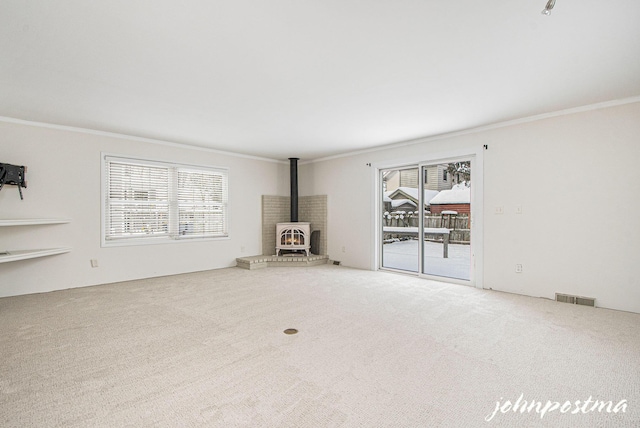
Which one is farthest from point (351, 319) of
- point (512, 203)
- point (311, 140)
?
point (311, 140)

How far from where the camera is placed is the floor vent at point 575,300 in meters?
3.53

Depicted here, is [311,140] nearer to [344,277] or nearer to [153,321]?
[344,277]

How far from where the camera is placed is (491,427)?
1.55m

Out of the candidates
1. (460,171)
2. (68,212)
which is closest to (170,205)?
(68,212)

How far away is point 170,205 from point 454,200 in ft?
16.1

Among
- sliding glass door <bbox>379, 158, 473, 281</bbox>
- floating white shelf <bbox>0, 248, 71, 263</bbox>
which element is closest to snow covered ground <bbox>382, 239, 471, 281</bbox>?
sliding glass door <bbox>379, 158, 473, 281</bbox>

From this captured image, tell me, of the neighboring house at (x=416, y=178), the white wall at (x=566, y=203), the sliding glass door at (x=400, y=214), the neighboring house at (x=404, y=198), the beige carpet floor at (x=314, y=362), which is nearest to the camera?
the beige carpet floor at (x=314, y=362)

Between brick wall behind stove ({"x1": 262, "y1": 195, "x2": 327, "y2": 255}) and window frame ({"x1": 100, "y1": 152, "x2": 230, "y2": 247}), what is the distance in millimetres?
913

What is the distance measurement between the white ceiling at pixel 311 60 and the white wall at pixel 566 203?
0.32 meters

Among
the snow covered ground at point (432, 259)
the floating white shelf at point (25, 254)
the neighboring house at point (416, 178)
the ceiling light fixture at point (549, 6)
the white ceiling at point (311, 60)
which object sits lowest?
the snow covered ground at point (432, 259)

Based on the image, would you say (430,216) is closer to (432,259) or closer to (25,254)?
(432,259)

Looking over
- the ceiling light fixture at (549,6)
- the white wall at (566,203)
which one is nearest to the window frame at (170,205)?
the white wall at (566,203)

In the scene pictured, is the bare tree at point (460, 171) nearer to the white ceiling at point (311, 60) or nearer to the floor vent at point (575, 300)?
the white ceiling at point (311, 60)

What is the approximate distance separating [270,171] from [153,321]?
436 cm
